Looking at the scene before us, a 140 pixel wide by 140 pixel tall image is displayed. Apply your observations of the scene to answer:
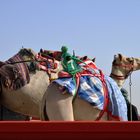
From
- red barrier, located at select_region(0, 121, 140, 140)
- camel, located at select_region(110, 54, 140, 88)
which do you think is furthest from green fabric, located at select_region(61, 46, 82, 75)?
camel, located at select_region(110, 54, 140, 88)

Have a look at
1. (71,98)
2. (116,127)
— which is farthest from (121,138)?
(71,98)

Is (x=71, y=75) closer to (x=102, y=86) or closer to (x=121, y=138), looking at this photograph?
(x=102, y=86)

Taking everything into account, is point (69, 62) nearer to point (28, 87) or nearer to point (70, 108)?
point (70, 108)

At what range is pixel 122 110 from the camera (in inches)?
181

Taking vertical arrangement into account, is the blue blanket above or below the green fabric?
below

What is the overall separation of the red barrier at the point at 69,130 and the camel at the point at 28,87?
4811 mm

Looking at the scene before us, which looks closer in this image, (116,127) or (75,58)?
(116,127)

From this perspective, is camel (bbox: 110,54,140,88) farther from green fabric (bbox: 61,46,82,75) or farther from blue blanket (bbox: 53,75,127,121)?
blue blanket (bbox: 53,75,127,121)

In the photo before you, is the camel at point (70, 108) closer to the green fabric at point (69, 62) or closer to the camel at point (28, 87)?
the green fabric at point (69, 62)

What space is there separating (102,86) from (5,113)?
3.32 metres

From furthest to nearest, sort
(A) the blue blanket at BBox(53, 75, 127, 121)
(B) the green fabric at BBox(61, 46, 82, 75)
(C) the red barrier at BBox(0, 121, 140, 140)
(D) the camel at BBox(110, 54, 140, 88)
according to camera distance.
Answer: (D) the camel at BBox(110, 54, 140, 88), (B) the green fabric at BBox(61, 46, 82, 75), (A) the blue blanket at BBox(53, 75, 127, 121), (C) the red barrier at BBox(0, 121, 140, 140)

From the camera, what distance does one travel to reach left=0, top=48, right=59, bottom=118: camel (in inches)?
290

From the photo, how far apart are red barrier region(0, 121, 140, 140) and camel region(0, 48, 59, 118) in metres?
4.81

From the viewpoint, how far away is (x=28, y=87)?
743 centimetres
